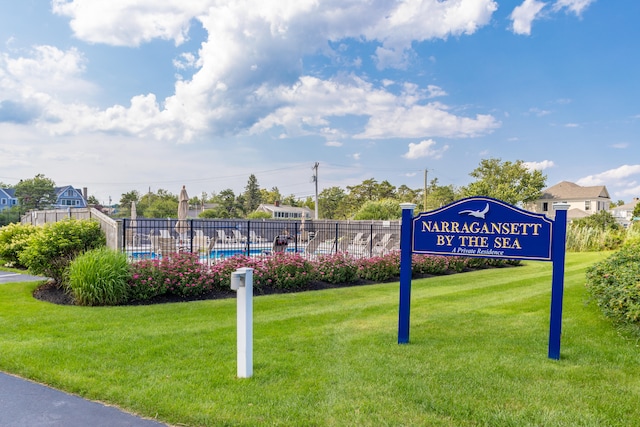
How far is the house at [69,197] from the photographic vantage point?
5950cm

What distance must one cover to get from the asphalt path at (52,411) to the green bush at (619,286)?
5.37 meters

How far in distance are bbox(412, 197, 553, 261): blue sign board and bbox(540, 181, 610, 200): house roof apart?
5795 centimetres

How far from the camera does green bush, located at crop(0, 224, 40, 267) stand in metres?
12.1

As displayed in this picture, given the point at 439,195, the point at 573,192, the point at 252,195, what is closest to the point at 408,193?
the point at 439,195

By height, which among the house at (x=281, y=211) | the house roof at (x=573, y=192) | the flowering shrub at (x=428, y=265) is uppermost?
the house roof at (x=573, y=192)

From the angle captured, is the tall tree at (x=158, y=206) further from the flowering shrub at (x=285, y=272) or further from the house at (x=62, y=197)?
the flowering shrub at (x=285, y=272)

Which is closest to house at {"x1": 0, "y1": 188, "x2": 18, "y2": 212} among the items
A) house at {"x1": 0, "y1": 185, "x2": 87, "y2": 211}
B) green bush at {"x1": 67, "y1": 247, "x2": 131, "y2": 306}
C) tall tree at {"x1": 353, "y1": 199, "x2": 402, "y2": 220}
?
house at {"x1": 0, "y1": 185, "x2": 87, "y2": 211}

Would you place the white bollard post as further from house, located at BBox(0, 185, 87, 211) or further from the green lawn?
house, located at BBox(0, 185, 87, 211)

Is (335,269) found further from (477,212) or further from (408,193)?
(408,193)

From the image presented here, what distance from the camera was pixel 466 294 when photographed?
28.5 feet

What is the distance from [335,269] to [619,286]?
603 centimetres

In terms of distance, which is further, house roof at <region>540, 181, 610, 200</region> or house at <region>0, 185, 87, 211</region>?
house roof at <region>540, 181, 610, 200</region>

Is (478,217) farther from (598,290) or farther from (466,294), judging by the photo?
(466,294)

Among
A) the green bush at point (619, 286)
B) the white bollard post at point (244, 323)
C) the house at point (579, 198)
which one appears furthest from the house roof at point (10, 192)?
the house at point (579, 198)
